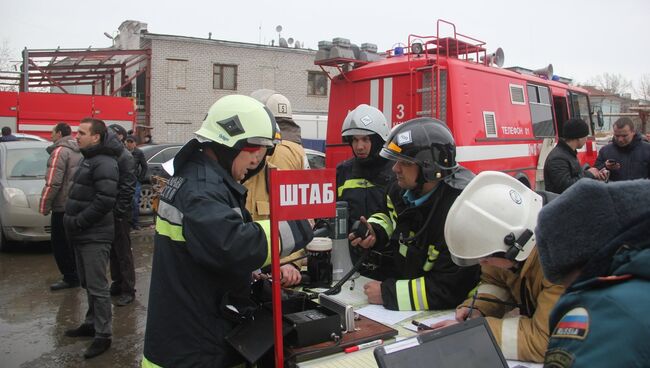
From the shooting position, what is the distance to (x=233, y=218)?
1921 millimetres

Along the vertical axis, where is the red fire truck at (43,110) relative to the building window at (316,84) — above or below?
below

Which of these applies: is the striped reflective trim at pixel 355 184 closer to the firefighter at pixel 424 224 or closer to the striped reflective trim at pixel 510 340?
the firefighter at pixel 424 224

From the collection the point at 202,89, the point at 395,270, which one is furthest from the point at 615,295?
the point at 202,89

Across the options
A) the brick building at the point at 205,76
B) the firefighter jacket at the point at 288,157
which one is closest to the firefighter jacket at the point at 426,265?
the firefighter jacket at the point at 288,157

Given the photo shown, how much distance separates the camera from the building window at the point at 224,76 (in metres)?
24.6

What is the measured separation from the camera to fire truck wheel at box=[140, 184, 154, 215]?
10820 millimetres

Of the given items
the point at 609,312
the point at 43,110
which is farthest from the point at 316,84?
the point at 609,312

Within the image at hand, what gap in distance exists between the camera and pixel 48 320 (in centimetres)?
538

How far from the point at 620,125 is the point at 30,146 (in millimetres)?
8981

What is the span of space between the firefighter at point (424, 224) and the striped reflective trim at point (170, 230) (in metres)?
1.05

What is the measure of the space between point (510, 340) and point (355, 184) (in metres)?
2.15

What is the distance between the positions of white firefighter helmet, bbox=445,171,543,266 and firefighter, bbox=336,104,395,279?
1727 millimetres

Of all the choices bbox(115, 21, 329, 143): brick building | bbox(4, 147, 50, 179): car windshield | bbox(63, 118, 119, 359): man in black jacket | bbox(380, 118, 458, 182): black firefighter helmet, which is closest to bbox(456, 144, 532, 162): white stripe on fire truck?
bbox(380, 118, 458, 182): black firefighter helmet

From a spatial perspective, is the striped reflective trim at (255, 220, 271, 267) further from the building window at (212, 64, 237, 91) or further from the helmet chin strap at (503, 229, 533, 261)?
the building window at (212, 64, 237, 91)
